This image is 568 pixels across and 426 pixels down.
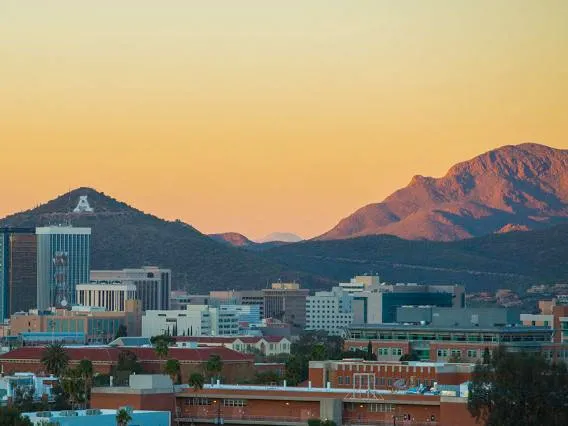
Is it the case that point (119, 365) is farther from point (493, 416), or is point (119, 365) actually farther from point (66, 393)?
point (493, 416)

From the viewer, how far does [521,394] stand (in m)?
110

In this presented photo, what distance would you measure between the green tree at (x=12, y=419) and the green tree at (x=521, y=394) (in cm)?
2273

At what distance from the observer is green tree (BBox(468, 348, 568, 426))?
356 ft

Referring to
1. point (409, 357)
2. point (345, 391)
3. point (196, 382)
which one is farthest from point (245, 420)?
point (409, 357)

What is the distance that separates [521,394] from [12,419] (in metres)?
26.2

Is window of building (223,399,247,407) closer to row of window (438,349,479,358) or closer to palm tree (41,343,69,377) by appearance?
palm tree (41,343,69,377)

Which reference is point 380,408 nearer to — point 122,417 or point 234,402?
point 234,402

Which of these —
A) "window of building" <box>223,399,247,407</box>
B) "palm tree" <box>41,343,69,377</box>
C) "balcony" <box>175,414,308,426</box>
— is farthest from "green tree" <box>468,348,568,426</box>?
"palm tree" <box>41,343,69,377</box>

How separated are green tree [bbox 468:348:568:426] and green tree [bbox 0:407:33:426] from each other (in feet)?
74.6

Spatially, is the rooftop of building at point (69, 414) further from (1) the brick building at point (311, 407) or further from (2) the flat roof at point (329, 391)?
(2) the flat roof at point (329, 391)

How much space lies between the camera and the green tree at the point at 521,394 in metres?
109

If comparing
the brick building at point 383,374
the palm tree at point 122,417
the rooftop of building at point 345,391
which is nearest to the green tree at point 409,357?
the brick building at point 383,374

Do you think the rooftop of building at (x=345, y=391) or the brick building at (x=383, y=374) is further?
the brick building at (x=383, y=374)

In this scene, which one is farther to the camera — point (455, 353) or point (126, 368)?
point (455, 353)
